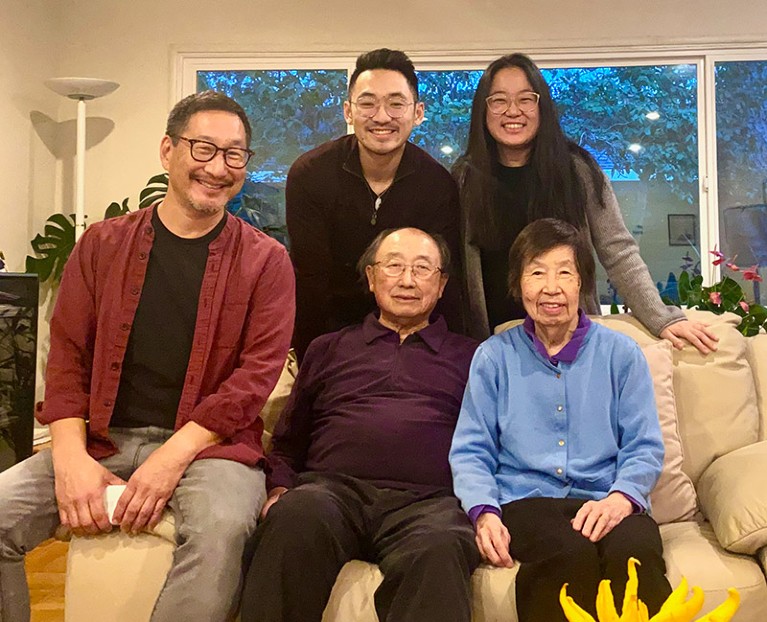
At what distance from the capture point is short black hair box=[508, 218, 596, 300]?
1898mm

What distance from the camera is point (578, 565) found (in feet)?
4.93

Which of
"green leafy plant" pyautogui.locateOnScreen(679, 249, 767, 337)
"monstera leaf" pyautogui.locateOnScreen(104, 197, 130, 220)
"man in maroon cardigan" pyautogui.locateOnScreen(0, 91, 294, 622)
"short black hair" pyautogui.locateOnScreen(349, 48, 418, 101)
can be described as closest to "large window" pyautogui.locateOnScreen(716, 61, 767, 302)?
"green leafy plant" pyautogui.locateOnScreen(679, 249, 767, 337)

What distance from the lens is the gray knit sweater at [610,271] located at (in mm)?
2217

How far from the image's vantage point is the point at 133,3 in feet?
14.3

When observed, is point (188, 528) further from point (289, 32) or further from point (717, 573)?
point (289, 32)

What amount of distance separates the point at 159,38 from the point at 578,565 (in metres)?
3.87

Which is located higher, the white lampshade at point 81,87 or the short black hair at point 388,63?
the white lampshade at point 81,87

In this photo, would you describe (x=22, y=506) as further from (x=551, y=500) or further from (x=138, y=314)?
(x=551, y=500)

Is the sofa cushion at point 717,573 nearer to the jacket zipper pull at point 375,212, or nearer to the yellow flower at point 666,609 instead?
the yellow flower at point 666,609

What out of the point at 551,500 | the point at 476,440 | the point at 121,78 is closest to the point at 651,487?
the point at 551,500

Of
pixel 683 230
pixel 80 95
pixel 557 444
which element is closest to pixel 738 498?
pixel 557 444

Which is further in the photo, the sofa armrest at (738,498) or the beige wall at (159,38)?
the beige wall at (159,38)

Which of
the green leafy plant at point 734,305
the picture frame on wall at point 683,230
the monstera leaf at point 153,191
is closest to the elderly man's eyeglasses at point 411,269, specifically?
the green leafy plant at point 734,305

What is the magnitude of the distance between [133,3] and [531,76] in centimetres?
299
